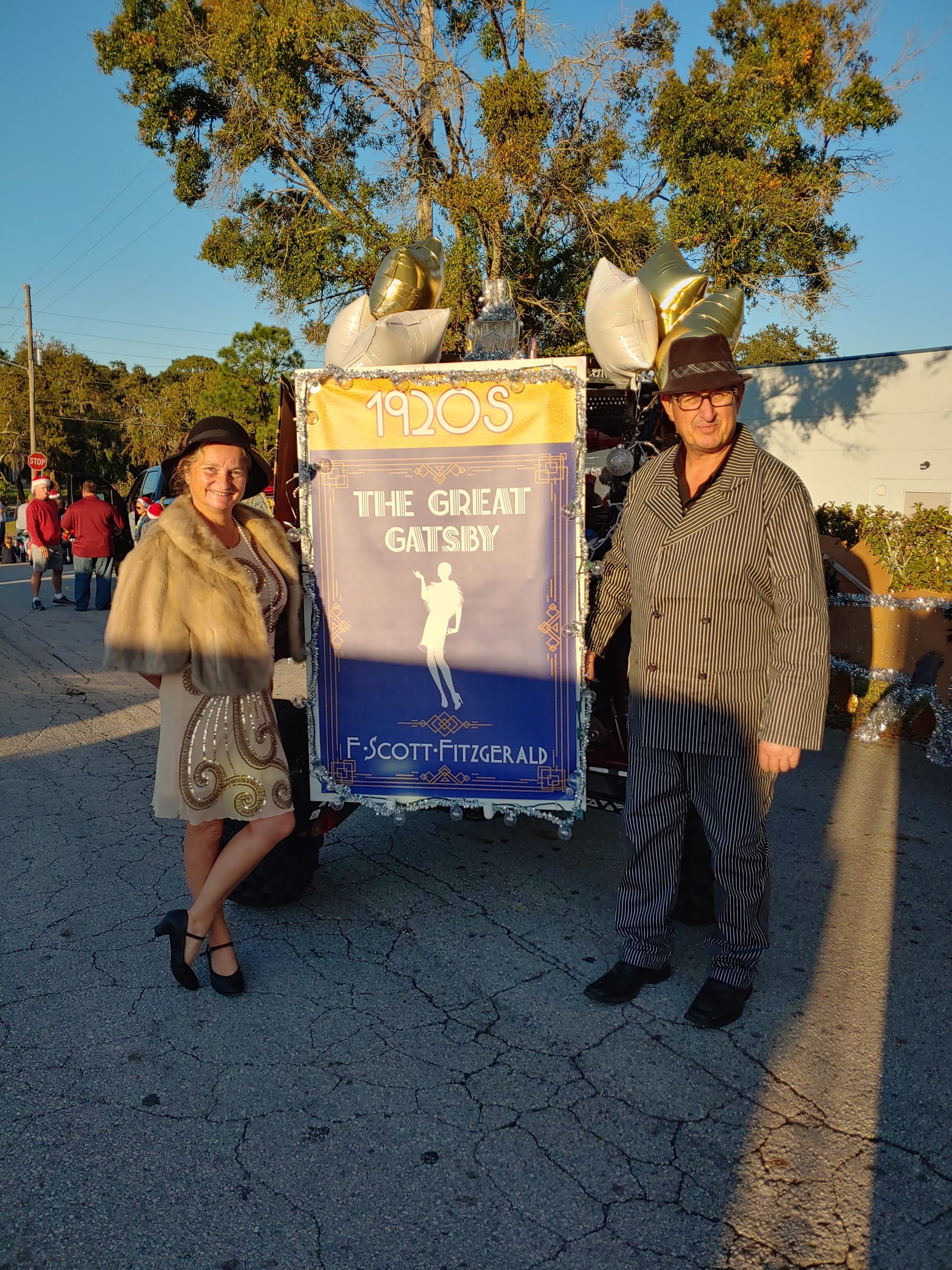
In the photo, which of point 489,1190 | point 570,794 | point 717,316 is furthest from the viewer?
point 717,316

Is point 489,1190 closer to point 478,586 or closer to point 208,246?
point 478,586

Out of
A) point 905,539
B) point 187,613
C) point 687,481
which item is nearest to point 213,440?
point 187,613

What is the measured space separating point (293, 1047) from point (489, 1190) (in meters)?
0.87

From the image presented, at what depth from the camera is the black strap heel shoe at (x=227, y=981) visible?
3.24 meters

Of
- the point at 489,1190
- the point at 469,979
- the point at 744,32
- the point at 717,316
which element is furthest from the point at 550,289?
the point at 489,1190

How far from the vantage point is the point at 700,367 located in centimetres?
297

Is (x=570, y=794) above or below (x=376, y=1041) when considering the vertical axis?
above

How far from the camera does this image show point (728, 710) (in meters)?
3.05

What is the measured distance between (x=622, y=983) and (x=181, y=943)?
5.13 ft

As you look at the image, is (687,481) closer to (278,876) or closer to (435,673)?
(435,673)

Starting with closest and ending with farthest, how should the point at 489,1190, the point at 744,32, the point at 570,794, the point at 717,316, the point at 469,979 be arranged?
the point at 489,1190 → the point at 469,979 → the point at 570,794 → the point at 717,316 → the point at 744,32

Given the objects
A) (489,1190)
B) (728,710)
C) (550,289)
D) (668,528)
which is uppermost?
Result: (550,289)

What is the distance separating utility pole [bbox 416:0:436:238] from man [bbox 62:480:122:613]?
5.89 metres

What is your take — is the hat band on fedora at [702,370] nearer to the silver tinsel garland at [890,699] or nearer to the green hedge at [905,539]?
the silver tinsel garland at [890,699]
